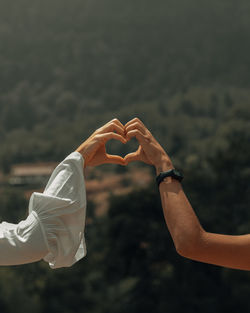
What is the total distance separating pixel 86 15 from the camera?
87.7 metres

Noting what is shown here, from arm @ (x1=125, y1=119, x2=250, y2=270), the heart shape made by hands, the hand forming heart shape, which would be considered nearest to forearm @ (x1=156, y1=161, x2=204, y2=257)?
arm @ (x1=125, y1=119, x2=250, y2=270)

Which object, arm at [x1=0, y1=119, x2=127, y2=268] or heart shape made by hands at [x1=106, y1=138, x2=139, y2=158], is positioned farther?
heart shape made by hands at [x1=106, y1=138, x2=139, y2=158]

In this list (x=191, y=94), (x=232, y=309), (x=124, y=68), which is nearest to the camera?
(x=232, y=309)

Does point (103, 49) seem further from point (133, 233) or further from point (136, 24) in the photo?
point (133, 233)

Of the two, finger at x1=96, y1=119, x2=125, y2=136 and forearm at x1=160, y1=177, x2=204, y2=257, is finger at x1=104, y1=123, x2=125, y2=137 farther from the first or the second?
forearm at x1=160, y1=177, x2=204, y2=257

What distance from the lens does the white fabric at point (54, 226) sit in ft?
5.77

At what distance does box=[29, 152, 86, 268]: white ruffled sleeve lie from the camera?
179 cm

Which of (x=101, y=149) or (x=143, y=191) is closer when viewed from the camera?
(x=101, y=149)

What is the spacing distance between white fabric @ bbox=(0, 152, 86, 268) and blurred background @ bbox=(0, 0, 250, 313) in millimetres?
25349

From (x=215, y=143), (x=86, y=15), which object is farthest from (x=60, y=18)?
(x=215, y=143)

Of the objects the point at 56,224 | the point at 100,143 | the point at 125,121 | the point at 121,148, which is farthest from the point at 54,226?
the point at 125,121

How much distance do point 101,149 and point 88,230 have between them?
33.3 meters

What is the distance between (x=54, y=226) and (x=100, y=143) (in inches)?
9.5

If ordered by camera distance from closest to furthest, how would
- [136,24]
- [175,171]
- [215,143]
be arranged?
[175,171] → [215,143] → [136,24]
